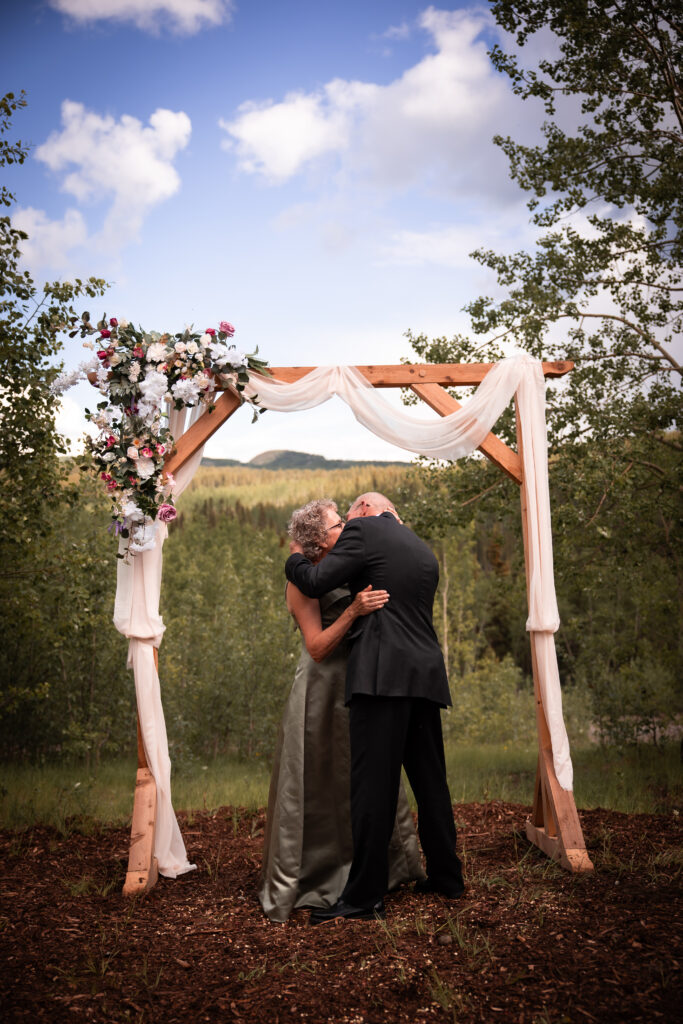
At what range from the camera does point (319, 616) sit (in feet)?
13.7

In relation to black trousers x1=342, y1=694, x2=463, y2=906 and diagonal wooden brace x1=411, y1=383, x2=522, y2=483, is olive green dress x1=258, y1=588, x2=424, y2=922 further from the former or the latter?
diagonal wooden brace x1=411, y1=383, x2=522, y2=483

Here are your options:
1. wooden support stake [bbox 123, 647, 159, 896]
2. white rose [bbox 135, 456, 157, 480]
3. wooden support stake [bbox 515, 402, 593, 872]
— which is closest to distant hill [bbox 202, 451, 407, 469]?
wooden support stake [bbox 515, 402, 593, 872]

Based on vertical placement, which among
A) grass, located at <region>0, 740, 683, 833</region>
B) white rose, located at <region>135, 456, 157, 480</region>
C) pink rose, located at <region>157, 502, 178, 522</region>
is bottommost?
grass, located at <region>0, 740, 683, 833</region>

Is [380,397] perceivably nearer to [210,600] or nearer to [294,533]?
[294,533]

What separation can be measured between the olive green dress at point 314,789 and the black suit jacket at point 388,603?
288 millimetres

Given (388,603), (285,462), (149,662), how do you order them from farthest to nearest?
1. (285,462)
2. (149,662)
3. (388,603)

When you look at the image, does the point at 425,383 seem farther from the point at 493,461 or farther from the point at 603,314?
the point at 603,314

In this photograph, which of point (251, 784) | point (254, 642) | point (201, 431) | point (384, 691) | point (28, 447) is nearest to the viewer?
point (384, 691)

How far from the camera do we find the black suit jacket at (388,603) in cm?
386

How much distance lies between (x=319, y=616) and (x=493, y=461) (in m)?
1.59

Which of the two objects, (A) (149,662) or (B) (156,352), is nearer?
(B) (156,352)

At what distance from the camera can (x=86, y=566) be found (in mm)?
6055

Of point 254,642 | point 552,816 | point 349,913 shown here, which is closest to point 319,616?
point 349,913

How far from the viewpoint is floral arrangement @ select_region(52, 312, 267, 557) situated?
459cm
